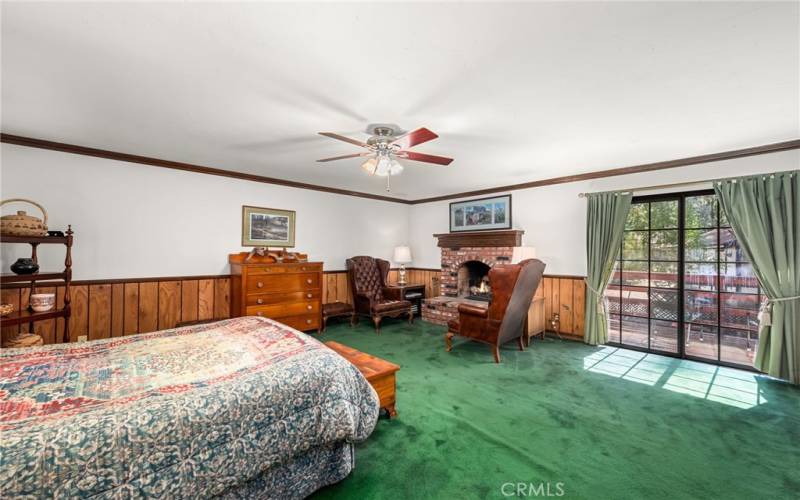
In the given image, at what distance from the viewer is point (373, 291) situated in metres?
5.98

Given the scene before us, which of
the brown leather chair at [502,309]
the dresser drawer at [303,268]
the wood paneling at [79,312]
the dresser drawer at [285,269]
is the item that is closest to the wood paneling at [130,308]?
the wood paneling at [79,312]

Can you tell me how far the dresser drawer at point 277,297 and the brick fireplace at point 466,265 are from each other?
2.08 meters

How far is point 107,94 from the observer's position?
2377mm

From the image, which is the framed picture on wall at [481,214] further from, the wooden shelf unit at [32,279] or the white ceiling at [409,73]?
the wooden shelf unit at [32,279]

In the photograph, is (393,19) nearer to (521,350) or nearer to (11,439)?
(11,439)

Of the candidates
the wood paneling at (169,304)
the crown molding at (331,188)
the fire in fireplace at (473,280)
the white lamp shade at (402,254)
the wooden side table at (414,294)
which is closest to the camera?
the crown molding at (331,188)

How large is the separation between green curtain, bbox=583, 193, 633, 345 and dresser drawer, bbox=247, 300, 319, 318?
3.98 metres

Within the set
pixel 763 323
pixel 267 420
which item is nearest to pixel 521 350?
pixel 763 323

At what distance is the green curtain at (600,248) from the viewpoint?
4246 millimetres

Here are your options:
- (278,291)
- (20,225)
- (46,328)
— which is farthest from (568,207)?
(46,328)

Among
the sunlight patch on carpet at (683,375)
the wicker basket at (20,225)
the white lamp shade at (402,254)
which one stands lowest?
the sunlight patch on carpet at (683,375)

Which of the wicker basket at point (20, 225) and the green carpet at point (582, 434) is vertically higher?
the wicker basket at point (20, 225)

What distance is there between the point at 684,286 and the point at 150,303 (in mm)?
6637

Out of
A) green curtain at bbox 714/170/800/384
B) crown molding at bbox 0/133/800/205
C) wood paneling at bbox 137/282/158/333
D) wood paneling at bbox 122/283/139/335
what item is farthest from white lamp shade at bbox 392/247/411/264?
green curtain at bbox 714/170/800/384
